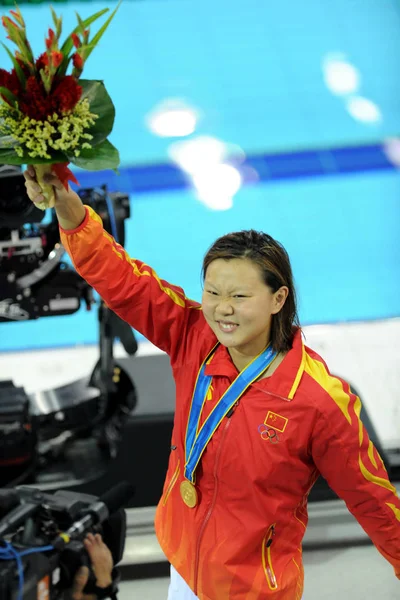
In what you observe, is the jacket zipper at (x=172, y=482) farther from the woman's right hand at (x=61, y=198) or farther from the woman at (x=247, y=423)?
the woman's right hand at (x=61, y=198)

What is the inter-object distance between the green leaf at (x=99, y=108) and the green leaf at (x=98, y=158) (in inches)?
0.9

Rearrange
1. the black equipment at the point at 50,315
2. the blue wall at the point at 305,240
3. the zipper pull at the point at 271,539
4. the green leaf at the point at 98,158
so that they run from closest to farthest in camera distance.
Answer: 1. the green leaf at the point at 98,158
2. the zipper pull at the point at 271,539
3. the black equipment at the point at 50,315
4. the blue wall at the point at 305,240

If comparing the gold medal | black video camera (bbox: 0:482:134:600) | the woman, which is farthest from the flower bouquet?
black video camera (bbox: 0:482:134:600)

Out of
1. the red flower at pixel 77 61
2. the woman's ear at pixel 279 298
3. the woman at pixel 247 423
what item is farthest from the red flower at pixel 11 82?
the woman's ear at pixel 279 298

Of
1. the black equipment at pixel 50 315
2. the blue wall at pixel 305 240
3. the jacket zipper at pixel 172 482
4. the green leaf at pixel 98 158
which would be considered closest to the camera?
the green leaf at pixel 98 158

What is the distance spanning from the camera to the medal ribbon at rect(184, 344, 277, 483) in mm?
2236

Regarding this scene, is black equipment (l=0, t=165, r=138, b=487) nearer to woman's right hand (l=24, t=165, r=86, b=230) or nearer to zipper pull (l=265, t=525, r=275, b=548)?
woman's right hand (l=24, t=165, r=86, b=230)

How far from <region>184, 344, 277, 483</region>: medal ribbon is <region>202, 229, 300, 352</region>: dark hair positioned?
0.20 ft

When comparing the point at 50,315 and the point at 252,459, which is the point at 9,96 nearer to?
the point at 252,459

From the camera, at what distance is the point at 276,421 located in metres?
2.18

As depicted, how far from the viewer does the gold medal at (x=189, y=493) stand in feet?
7.59

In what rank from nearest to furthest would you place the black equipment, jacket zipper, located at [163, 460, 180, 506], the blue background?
jacket zipper, located at [163, 460, 180, 506]
the black equipment
the blue background

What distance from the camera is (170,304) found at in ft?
7.89

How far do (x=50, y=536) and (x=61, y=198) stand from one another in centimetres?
103
